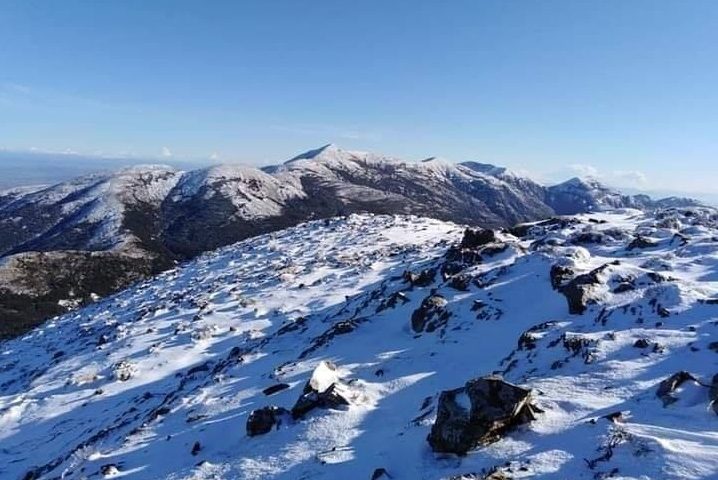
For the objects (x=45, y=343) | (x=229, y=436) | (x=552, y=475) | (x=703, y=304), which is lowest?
(x=45, y=343)

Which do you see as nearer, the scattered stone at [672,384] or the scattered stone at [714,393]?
the scattered stone at [714,393]

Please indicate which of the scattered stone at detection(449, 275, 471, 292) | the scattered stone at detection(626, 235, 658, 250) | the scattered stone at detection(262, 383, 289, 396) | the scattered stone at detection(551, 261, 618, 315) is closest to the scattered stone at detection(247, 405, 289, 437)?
the scattered stone at detection(262, 383, 289, 396)

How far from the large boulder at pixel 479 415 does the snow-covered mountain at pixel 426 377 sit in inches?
1.7

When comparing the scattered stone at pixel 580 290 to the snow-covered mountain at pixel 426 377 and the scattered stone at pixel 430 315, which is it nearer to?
the snow-covered mountain at pixel 426 377

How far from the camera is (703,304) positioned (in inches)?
816

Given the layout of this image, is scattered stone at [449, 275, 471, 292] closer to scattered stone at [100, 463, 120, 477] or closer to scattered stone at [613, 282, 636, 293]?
scattered stone at [613, 282, 636, 293]

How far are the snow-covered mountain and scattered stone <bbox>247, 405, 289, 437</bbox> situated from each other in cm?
8

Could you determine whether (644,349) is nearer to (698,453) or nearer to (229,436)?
(698,453)

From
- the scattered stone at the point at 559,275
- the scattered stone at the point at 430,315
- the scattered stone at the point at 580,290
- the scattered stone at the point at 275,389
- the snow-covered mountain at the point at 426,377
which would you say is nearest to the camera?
the snow-covered mountain at the point at 426,377

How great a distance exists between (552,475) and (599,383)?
564 cm

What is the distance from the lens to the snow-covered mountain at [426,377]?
13.6m

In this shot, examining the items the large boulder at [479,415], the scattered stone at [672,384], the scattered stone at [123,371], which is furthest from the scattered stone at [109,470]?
the scattered stone at [672,384]

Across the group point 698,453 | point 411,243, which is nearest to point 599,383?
point 698,453

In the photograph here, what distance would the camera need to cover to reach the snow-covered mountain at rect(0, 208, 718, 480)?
535 inches
